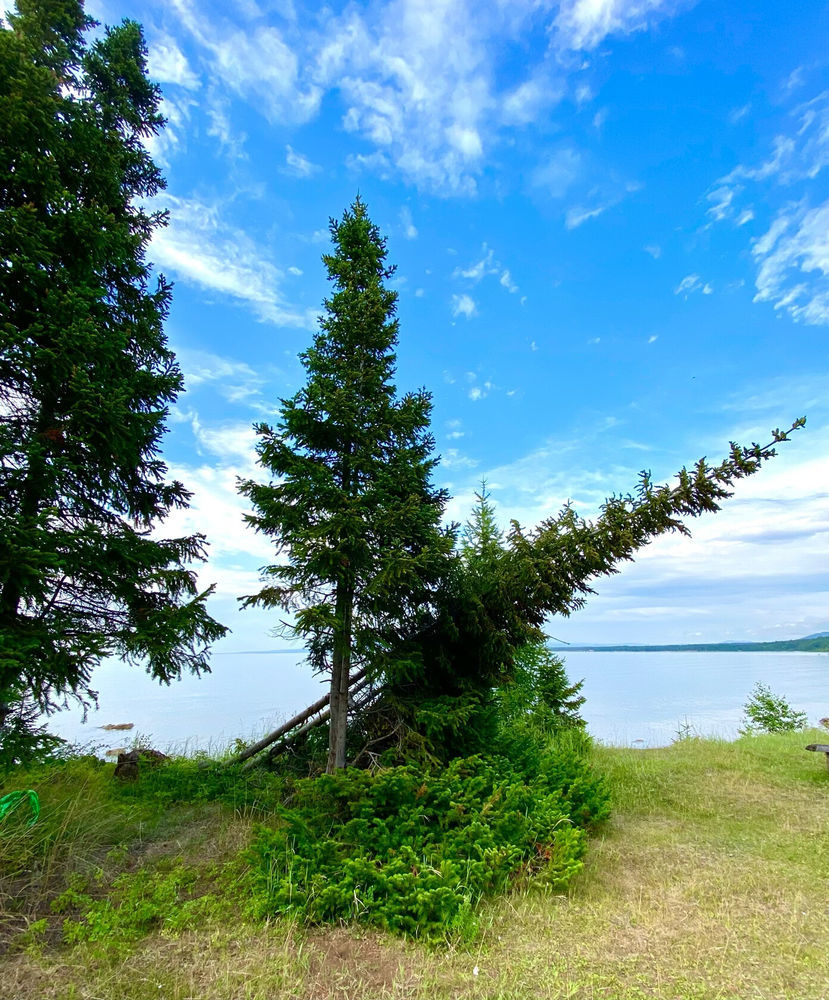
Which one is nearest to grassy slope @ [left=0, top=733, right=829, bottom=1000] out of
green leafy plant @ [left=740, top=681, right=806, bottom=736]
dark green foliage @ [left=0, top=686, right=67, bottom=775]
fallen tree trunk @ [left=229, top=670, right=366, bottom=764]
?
dark green foliage @ [left=0, top=686, right=67, bottom=775]

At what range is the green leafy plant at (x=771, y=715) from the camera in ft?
73.3

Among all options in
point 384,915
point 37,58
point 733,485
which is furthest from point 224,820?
point 37,58

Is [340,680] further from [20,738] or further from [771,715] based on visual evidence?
[771,715]

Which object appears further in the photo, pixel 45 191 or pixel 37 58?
pixel 37 58

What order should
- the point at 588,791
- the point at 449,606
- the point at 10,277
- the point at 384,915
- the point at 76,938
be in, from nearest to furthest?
the point at 76,938, the point at 384,915, the point at 10,277, the point at 588,791, the point at 449,606

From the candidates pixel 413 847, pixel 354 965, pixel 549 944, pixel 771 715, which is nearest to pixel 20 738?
pixel 354 965

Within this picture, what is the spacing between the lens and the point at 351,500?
19.3 ft

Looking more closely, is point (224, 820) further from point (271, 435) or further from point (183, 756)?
point (271, 435)

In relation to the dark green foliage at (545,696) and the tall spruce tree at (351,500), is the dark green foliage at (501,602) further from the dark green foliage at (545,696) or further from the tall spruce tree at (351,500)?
the dark green foliage at (545,696)

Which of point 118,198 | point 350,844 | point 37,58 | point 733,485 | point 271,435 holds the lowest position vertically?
point 350,844

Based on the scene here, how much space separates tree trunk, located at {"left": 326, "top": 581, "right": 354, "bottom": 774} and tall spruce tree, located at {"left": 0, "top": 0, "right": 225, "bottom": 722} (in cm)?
154

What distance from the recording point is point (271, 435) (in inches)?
249

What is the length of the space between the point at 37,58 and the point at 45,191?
7.41ft

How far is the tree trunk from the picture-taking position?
19.6 ft
